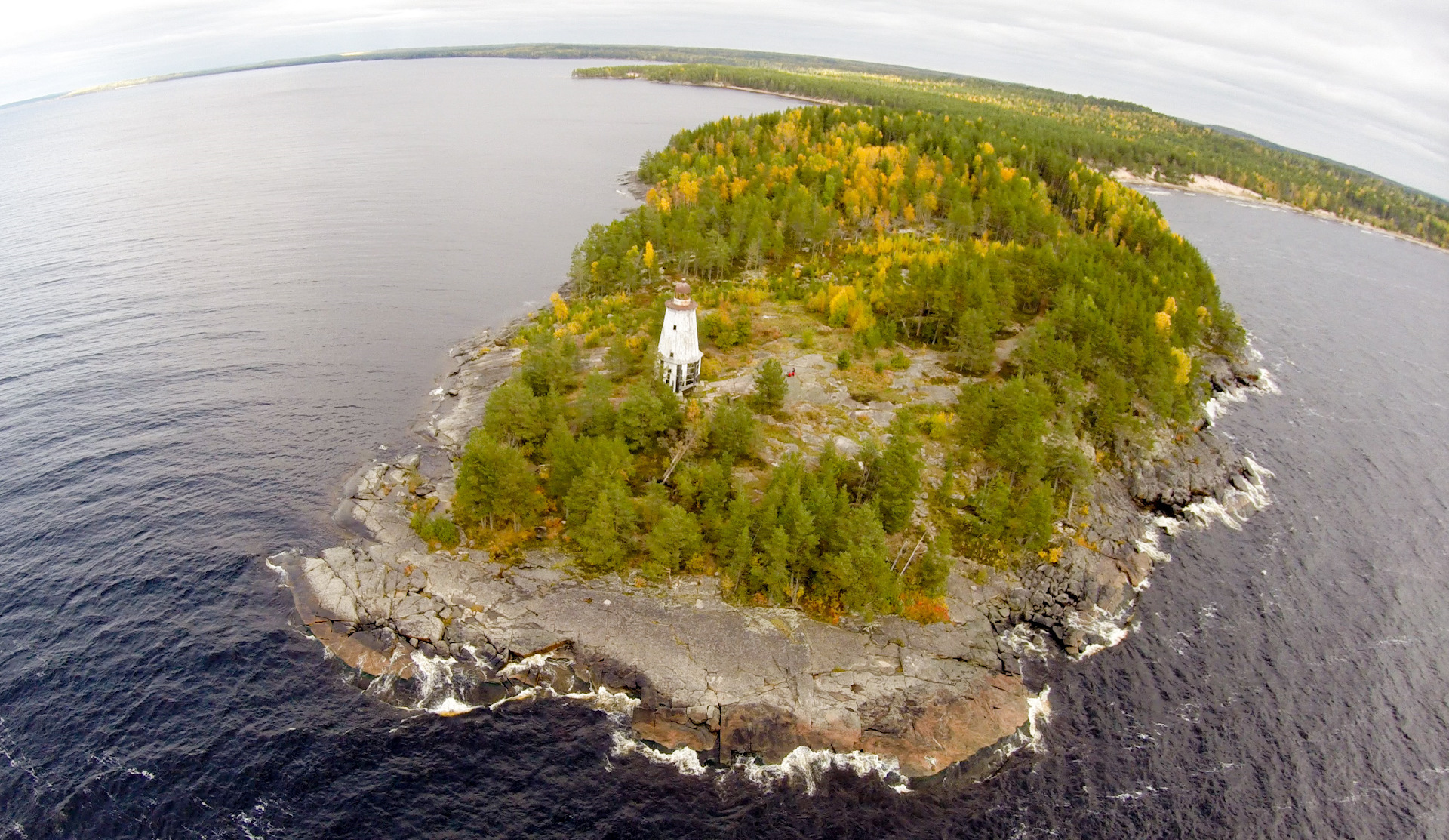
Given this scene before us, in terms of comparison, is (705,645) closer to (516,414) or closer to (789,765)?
(789,765)

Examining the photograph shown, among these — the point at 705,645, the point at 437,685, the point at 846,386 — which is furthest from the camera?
the point at 846,386

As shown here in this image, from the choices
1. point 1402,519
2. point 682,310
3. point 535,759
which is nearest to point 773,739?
point 535,759

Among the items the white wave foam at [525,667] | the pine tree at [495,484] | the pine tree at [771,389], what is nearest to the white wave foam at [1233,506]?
the pine tree at [771,389]

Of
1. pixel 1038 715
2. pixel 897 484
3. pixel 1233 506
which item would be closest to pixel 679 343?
pixel 897 484

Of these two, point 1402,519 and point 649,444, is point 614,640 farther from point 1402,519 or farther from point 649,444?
point 1402,519

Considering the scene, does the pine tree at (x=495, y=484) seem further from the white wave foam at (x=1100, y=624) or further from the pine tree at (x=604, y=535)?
the white wave foam at (x=1100, y=624)

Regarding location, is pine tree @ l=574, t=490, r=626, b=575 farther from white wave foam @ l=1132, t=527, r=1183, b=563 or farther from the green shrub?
white wave foam @ l=1132, t=527, r=1183, b=563

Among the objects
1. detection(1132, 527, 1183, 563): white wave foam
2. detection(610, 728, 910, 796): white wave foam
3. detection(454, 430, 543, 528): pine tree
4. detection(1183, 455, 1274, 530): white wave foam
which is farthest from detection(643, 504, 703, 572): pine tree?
detection(1183, 455, 1274, 530): white wave foam
